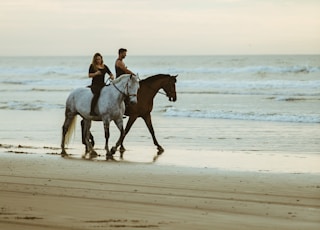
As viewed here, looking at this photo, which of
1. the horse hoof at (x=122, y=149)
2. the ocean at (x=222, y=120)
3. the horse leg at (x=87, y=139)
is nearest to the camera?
the horse leg at (x=87, y=139)

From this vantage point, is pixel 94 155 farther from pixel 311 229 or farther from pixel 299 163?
pixel 311 229

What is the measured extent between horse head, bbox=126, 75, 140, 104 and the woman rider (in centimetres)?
40

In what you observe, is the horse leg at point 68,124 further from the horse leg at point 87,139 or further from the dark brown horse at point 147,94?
the dark brown horse at point 147,94

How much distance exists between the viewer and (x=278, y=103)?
27016 mm

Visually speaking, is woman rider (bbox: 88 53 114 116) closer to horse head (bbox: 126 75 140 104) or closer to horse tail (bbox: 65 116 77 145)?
horse head (bbox: 126 75 140 104)

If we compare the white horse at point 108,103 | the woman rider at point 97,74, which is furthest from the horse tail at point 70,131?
the woman rider at point 97,74

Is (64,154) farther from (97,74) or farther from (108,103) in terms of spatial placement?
(97,74)

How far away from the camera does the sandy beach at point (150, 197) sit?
6469 millimetres

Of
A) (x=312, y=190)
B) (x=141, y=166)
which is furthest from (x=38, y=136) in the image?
(x=312, y=190)

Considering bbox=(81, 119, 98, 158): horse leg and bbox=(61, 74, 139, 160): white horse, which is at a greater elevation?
bbox=(61, 74, 139, 160): white horse

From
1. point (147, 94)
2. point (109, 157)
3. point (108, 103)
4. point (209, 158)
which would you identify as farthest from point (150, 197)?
point (147, 94)

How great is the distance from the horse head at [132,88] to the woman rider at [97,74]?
404mm

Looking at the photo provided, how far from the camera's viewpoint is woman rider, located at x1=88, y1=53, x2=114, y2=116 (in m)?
12.9

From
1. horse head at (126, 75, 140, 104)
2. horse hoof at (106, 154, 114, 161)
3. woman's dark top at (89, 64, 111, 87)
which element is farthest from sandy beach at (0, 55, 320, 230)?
woman's dark top at (89, 64, 111, 87)
